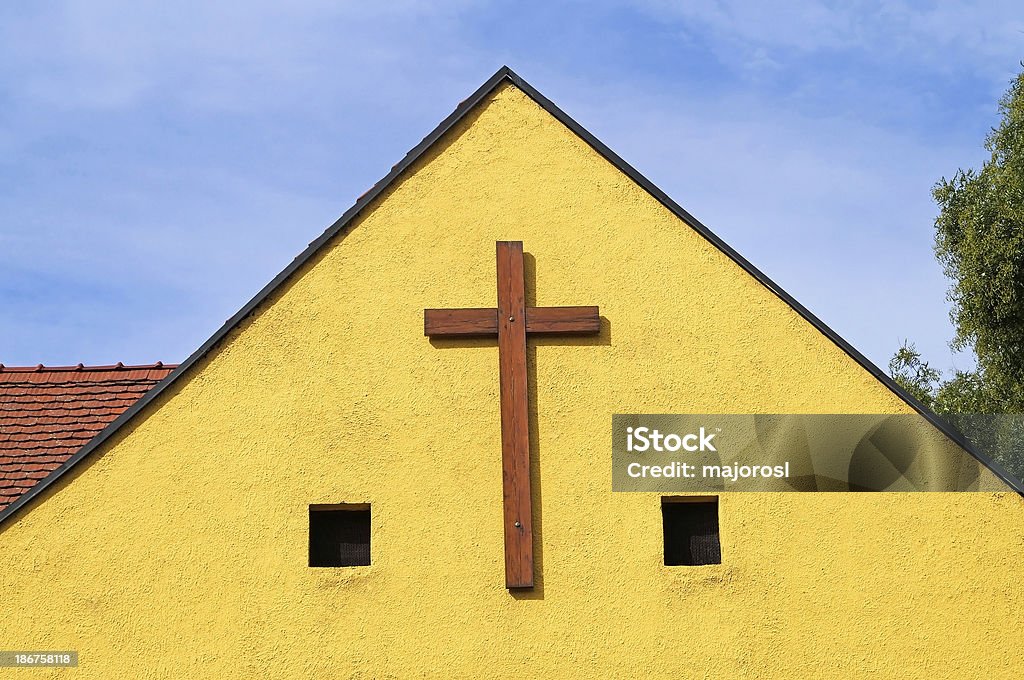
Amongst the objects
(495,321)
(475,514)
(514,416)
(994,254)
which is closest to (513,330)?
(495,321)

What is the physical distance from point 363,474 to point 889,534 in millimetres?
4488

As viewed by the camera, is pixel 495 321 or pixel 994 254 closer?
pixel 495 321

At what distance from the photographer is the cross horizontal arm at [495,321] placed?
10.3m

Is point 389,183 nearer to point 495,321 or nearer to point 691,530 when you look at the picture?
point 495,321

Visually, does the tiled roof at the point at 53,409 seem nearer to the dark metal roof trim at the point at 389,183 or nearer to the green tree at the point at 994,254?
the dark metal roof trim at the point at 389,183

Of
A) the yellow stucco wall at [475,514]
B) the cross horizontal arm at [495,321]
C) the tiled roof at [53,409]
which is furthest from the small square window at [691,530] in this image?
the tiled roof at [53,409]

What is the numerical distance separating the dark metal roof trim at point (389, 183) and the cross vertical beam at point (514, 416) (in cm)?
119

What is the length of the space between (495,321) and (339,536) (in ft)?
7.60

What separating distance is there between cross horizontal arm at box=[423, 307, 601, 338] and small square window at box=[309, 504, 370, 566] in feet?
5.58

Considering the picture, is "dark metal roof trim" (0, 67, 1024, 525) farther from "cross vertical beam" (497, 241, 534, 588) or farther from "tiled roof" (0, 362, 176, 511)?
"tiled roof" (0, 362, 176, 511)

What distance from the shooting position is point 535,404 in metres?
10.3

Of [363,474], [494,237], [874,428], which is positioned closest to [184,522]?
[363,474]

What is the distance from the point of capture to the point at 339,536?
10.3m

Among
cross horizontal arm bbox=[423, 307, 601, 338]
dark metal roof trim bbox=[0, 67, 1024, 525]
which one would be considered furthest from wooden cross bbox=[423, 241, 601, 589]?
dark metal roof trim bbox=[0, 67, 1024, 525]
